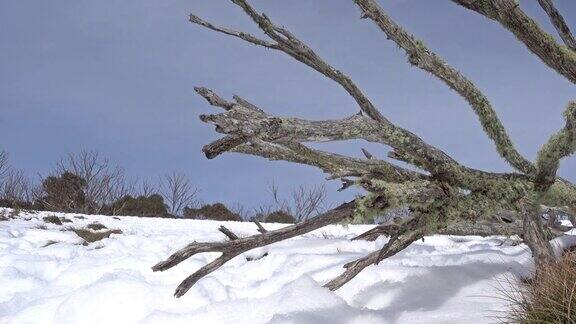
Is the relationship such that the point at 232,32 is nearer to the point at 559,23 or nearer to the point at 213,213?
the point at 559,23

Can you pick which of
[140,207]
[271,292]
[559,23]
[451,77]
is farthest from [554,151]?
[140,207]

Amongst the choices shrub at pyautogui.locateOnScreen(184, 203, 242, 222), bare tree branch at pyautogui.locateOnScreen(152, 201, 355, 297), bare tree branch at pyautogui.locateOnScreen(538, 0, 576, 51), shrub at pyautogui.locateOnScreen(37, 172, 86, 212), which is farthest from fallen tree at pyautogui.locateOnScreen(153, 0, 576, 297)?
shrub at pyautogui.locateOnScreen(184, 203, 242, 222)

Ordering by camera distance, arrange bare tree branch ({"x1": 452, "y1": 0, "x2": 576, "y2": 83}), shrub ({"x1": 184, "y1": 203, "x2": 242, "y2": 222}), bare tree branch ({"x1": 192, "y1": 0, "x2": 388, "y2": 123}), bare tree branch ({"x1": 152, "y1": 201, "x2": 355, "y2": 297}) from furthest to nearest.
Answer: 1. shrub ({"x1": 184, "y1": 203, "x2": 242, "y2": 222})
2. bare tree branch ({"x1": 192, "y1": 0, "x2": 388, "y2": 123})
3. bare tree branch ({"x1": 452, "y1": 0, "x2": 576, "y2": 83})
4. bare tree branch ({"x1": 152, "y1": 201, "x2": 355, "y2": 297})

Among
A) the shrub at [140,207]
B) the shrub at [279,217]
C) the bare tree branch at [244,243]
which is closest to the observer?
the bare tree branch at [244,243]

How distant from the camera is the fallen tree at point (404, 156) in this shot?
2.15 metres

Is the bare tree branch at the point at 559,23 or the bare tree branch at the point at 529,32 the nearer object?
the bare tree branch at the point at 529,32

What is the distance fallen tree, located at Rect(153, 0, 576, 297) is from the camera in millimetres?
2152

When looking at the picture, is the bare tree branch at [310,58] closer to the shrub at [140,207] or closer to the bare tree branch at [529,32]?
the bare tree branch at [529,32]

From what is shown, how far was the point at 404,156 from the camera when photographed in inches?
112

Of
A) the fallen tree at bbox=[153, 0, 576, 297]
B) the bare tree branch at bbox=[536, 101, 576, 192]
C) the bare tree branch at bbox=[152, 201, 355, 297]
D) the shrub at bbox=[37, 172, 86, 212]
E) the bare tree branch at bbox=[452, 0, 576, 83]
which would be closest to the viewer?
the fallen tree at bbox=[153, 0, 576, 297]

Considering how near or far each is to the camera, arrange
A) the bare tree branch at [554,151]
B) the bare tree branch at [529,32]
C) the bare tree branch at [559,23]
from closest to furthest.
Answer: the bare tree branch at [554,151], the bare tree branch at [529,32], the bare tree branch at [559,23]

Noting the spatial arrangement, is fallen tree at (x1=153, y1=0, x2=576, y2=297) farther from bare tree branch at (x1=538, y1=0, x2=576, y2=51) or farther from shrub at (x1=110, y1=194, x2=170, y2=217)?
shrub at (x1=110, y1=194, x2=170, y2=217)

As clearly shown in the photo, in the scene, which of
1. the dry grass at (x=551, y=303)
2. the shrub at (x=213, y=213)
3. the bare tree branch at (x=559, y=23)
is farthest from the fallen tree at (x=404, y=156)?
the shrub at (x=213, y=213)

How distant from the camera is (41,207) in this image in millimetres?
31875
